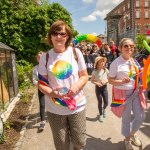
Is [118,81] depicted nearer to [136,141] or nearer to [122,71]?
[122,71]

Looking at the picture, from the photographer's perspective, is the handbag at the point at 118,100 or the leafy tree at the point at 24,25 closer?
the handbag at the point at 118,100

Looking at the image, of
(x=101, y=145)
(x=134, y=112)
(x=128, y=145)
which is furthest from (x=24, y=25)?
(x=128, y=145)

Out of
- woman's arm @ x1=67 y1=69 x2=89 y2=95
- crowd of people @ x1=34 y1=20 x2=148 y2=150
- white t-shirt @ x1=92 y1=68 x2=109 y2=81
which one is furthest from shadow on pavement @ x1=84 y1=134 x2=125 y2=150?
woman's arm @ x1=67 y1=69 x2=89 y2=95

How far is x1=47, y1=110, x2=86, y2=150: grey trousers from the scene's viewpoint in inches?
119

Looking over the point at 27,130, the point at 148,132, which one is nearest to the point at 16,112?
the point at 27,130

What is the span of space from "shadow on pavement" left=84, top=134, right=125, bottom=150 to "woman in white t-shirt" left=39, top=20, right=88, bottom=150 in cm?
148

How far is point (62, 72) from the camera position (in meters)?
2.90

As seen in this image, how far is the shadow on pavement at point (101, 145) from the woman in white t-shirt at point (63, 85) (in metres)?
1.48

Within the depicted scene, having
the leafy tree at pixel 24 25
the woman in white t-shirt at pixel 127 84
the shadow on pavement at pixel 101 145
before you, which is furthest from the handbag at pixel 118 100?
the leafy tree at pixel 24 25

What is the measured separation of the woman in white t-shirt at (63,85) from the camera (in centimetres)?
289

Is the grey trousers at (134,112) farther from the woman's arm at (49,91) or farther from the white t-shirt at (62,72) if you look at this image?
the woman's arm at (49,91)

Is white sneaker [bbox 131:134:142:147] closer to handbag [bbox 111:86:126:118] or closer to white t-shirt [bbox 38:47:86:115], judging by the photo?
handbag [bbox 111:86:126:118]

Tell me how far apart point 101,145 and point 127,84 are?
1.29m

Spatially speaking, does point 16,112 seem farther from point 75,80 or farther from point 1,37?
point 1,37
